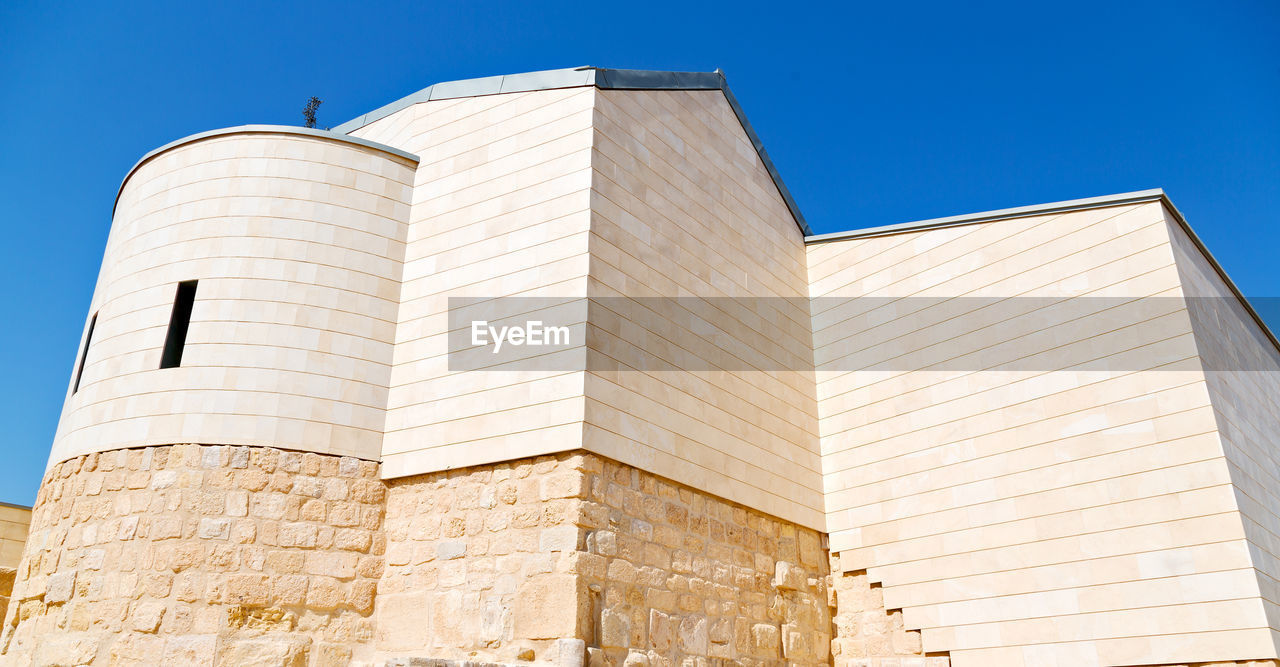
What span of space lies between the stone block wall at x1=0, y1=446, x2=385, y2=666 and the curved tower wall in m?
0.29

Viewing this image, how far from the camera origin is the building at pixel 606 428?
23.7ft

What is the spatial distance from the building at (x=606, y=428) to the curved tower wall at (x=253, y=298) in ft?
0.11

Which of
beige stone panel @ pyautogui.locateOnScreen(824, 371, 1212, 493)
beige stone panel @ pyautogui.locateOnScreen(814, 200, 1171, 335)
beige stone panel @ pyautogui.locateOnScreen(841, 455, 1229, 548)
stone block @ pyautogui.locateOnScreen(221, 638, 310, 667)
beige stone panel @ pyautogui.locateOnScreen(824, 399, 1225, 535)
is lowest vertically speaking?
stone block @ pyautogui.locateOnScreen(221, 638, 310, 667)

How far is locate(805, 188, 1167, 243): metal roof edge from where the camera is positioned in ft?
27.3

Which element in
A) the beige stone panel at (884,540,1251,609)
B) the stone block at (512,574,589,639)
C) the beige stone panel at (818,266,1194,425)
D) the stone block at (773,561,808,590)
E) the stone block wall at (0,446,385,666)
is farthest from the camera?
the stone block at (773,561,808,590)

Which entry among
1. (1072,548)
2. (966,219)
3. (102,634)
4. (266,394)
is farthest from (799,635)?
(102,634)

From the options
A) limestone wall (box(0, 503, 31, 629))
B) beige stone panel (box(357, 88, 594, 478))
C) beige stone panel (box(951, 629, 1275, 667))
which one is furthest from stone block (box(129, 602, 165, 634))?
beige stone panel (box(951, 629, 1275, 667))

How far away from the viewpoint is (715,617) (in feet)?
26.1

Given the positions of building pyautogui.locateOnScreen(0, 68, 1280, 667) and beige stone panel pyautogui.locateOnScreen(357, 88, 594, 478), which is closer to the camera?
building pyautogui.locateOnScreen(0, 68, 1280, 667)

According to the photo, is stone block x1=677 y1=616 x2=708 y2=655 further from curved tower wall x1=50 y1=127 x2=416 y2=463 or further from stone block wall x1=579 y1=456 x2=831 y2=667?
curved tower wall x1=50 y1=127 x2=416 y2=463

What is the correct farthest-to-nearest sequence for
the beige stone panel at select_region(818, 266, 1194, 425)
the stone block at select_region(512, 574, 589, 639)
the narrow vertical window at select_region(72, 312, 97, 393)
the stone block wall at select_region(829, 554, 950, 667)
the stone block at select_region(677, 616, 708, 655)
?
the narrow vertical window at select_region(72, 312, 97, 393)
the stone block wall at select_region(829, 554, 950, 667)
the beige stone panel at select_region(818, 266, 1194, 425)
the stone block at select_region(677, 616, 708, 655)
the stone block at select_region(512, 574, 589, 639)

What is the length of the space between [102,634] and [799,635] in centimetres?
611

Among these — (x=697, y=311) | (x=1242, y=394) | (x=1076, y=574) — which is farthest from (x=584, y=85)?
(x=1242, y=394)

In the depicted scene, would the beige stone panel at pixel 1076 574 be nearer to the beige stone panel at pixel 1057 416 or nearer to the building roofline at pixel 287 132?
the beige stone panel at pixel 1057 416
